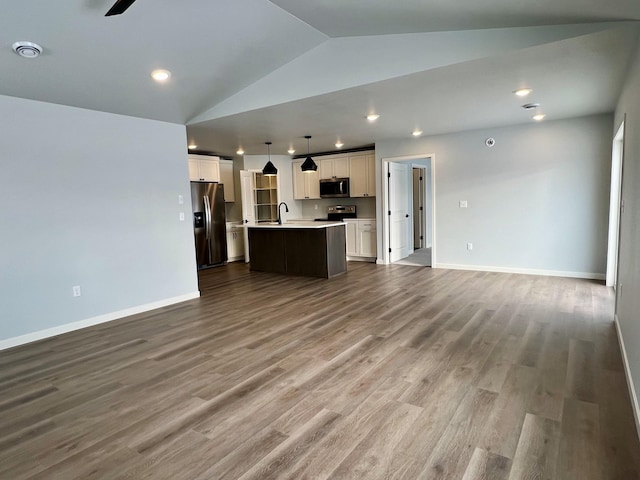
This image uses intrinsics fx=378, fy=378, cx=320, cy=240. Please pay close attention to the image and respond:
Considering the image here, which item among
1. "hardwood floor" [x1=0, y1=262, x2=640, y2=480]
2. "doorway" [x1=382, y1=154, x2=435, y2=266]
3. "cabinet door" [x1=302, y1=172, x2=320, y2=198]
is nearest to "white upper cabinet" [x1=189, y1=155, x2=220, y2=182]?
"cabinet door" [x1=302, y1=172, x2=320, y2=198]

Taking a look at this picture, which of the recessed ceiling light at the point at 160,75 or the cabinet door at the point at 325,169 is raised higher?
the recessed ceiling light at the point at 160,75

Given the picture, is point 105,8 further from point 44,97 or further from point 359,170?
point 359,170

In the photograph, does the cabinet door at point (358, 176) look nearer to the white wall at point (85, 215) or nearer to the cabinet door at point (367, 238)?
the cabinet door at point (367, 238)

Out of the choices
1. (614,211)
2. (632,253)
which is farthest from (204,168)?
(632,253)

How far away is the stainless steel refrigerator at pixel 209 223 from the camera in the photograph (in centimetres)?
740

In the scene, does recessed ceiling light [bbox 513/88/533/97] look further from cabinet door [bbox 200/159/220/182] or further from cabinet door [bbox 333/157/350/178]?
cabinet door [bbox 200/159/220/182]

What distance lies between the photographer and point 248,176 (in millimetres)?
8352

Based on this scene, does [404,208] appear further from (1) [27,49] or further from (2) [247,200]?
(1) [27,49]

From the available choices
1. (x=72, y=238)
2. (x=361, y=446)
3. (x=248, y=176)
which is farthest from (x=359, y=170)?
(x=361, y=446)

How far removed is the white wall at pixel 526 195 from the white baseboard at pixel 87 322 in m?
4.42

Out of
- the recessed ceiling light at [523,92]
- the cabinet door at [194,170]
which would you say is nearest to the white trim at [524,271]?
the recessed ceiling light at [523,92]

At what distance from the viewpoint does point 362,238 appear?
7.81 meters

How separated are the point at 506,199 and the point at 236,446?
5457 millimetres

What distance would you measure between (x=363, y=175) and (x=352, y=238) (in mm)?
1326
